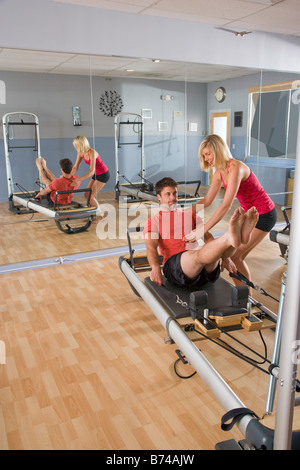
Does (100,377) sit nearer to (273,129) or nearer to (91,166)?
(91,166)

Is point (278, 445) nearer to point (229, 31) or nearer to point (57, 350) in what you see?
point (57, 350)

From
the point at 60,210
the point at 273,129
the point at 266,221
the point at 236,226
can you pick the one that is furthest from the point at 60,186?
the point at 273,129

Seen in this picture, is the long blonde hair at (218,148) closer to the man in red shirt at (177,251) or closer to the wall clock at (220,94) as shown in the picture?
the man in red shirt at (177,251)

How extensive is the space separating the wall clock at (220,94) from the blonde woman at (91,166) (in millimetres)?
1488

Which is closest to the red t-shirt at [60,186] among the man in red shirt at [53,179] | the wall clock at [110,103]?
the man in red shirt at [53,179]

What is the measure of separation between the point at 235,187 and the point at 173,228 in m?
0.48

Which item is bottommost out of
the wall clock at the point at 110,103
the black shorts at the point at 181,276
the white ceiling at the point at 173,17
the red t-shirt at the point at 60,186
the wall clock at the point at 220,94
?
the black shorts at the point at 181,276

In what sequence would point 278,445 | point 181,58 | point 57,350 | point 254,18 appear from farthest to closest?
point 181,58 < point 254,18 < point 57,350 < point 278,445

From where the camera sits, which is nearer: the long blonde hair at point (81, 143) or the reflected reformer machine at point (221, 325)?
the reflected reformer machine at point (221, 325)

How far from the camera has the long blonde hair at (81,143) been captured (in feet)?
11.8

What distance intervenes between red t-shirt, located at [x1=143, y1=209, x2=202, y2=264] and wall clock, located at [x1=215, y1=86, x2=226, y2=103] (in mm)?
2364

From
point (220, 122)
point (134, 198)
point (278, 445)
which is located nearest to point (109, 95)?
point (134, 198)

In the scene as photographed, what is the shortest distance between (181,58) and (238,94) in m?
0.86

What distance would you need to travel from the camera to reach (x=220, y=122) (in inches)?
170
